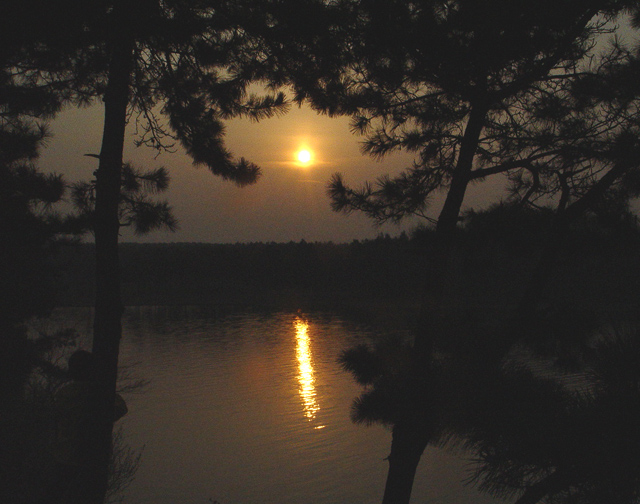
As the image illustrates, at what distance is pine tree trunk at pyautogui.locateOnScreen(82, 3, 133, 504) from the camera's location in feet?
9.59

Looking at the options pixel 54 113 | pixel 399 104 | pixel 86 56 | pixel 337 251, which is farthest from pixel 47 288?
pixel 337 251

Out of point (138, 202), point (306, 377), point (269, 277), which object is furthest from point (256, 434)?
point (269, 277)

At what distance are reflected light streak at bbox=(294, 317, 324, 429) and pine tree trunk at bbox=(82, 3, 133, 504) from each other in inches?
276

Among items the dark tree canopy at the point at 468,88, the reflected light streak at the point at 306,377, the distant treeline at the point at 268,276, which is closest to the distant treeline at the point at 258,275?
the distant treeline at the point at 268,276

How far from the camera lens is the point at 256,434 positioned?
9141mm

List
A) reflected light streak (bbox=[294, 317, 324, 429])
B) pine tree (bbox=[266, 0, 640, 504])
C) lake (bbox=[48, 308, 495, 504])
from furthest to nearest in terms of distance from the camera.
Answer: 1. reflected light streak (bbox=[294, 317, 324, 429])
2. lake (bbox=[48, 308, 495, 504])
3. pine tree (bbox=[266, 0, 640, 504])

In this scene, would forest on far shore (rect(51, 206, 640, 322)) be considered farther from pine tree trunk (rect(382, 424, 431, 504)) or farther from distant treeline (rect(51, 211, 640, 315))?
pine tree trunk (rect(382, 424, 431, 504))

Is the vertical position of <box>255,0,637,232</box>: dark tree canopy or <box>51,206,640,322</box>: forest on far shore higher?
<box>255,0,637,232</box>: dark tree canopy

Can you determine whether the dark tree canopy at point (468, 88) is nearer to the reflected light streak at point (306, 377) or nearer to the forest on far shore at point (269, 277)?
the reflected light streak at point (306, 377)

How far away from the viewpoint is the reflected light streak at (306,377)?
10.6 m

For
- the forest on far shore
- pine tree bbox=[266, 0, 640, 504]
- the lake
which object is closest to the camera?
pine tree bbox=[266, 0, 640, 504]

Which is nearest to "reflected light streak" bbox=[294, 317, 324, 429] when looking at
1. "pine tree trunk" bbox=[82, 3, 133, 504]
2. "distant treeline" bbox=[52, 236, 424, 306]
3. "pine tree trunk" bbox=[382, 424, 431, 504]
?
"pine tree trunk" bbox=[382, 424, 431, 504]

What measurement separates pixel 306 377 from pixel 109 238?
35.2ft

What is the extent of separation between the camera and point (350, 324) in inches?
915
